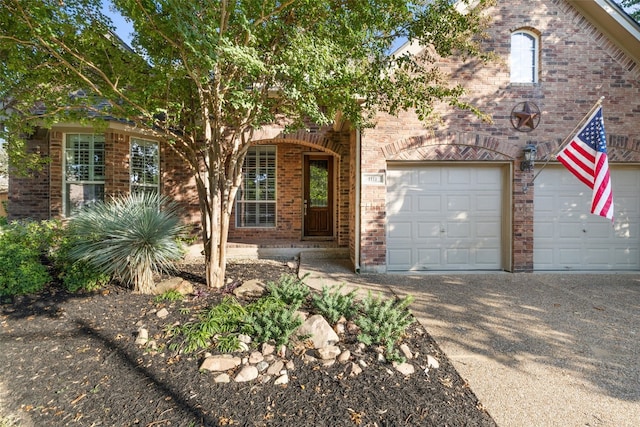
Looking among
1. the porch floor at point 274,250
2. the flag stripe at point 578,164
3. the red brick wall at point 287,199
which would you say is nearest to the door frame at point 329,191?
the red brick wall at point 287,199

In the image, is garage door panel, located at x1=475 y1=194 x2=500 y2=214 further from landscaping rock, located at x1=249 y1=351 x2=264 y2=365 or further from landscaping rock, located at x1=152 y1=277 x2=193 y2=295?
landscaping rock, located at x1=152 y1=277 x2=193 y2=295

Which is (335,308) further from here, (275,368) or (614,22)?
(614,22)

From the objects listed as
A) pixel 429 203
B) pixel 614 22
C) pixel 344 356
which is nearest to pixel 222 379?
pixel 344 356

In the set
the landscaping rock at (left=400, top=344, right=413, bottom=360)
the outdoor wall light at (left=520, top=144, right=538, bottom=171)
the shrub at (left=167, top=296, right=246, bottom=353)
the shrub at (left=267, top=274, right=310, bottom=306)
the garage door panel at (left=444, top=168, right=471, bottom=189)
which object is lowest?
the landscaping rock at (left=400, top=344, right=413, bottom=360)

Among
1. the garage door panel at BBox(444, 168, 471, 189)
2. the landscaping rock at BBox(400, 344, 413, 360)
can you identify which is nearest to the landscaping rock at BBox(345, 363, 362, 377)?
the landscaping rock at BBox(400, 344, 413, 360)

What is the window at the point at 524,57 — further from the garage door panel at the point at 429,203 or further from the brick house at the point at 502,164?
the garage door panel at the point at 429,203

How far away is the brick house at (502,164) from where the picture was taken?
619 cm

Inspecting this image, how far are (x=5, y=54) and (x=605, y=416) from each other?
23.1 feet

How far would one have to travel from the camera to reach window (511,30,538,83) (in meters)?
6.29

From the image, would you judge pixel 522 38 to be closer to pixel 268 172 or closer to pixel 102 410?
pixel 268 172

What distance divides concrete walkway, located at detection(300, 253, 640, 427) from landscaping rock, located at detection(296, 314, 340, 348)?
113 centimetres

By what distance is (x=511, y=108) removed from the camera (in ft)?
20.4

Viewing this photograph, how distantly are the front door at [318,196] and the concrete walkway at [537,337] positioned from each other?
287cm

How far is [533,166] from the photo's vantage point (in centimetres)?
630
